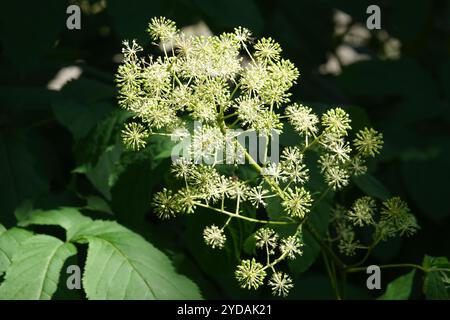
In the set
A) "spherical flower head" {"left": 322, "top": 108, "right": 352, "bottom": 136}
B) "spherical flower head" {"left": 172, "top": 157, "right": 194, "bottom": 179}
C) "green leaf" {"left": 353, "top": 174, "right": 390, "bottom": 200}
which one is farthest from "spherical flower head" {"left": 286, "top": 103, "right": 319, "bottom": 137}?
"green leaf" {"left": 353, "top": 174, "right": 390, "bottom": 200}

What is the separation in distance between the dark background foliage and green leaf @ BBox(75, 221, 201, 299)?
75 millimetres

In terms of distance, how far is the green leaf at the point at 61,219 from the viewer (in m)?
1.90

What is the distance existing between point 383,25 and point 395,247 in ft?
4.62

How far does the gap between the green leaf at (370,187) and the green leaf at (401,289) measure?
0.21 m

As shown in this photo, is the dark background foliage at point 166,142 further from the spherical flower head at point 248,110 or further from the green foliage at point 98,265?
the spherical flower head at point 248,110

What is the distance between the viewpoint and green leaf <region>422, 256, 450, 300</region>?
1731 millimetres

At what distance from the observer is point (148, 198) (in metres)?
1.85

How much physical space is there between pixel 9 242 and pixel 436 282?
3.33 ft

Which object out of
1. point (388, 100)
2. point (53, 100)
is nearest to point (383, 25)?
point (388, 100)

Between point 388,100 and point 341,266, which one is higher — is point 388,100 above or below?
above

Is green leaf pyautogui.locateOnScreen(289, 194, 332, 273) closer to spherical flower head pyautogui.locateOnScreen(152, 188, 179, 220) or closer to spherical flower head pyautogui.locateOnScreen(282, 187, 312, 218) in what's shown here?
spherical flower head pyautogui.locateOnScreen(282, 187, 312, 218)

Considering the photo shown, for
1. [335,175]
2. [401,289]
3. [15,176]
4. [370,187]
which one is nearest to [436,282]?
[401,289]

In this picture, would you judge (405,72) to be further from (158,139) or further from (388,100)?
(158,139)

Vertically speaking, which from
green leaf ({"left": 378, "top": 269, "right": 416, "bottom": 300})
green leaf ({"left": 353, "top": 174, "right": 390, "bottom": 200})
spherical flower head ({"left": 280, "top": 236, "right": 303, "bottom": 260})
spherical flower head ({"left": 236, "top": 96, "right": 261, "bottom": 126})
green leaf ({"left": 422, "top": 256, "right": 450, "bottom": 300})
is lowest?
green leaf ({"left": 378, "top": 269, "right": 416, "bottom": 300})
